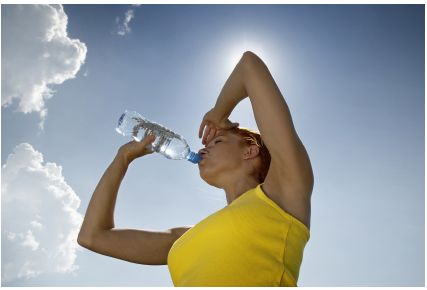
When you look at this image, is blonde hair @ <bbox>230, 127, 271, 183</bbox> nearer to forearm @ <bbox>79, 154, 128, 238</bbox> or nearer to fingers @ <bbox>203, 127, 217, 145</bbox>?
fingers @ <bbox>203, 127, 217, 145</bbox>

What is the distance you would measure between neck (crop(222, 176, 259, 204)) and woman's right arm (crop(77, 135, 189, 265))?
565 millimetres

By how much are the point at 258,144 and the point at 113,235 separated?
4.22ft

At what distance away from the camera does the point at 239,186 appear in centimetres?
274

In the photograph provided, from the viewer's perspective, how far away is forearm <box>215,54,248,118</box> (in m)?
2.47

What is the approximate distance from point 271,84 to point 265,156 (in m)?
0.77

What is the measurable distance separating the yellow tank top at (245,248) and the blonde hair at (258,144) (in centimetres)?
70

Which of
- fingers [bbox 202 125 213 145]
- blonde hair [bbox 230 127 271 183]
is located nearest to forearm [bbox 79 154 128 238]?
fingers [bbox 202 125 213 145]

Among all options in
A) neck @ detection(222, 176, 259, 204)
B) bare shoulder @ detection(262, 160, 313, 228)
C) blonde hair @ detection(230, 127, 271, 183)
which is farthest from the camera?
blonde hair @ detection(230, 127, 271, 183)

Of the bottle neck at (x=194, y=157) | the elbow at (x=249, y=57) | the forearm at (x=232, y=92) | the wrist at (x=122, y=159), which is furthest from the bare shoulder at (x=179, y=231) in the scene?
the elbow at (x=249, y=57)

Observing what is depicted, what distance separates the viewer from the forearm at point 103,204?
2.79 m

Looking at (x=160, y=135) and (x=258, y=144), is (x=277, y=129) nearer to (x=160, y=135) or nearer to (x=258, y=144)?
(x=258, y=144)

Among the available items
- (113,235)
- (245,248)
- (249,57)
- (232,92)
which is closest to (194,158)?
(232,92)

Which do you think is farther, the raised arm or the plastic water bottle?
the plastic water bottle

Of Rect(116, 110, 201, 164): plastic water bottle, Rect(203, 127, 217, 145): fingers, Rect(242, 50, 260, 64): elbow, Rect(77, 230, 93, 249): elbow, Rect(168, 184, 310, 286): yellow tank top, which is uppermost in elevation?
Rect(116, 110, 201, 164): plastic water bottle
